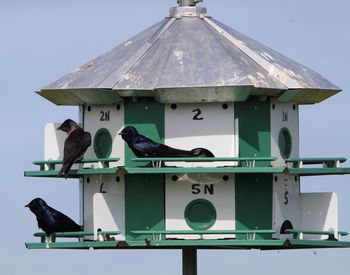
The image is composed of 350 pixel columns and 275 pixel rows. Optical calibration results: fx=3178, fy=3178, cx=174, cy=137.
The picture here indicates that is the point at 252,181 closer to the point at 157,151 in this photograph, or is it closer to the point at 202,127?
the point at 202,127

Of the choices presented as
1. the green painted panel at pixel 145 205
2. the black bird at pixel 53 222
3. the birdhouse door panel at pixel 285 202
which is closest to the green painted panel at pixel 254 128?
the birdhouse door panel at pixel 285 202

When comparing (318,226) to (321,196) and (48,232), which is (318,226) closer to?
(321,196)

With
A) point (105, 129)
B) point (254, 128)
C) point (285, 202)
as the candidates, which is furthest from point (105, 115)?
point (285, 202)

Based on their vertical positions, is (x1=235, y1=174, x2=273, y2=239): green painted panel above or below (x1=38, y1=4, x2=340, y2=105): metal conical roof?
below

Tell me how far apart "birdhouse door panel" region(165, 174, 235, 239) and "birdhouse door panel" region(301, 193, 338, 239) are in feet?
3.73

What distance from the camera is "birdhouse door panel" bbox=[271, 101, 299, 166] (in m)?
33.9

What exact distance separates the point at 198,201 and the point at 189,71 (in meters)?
1.39

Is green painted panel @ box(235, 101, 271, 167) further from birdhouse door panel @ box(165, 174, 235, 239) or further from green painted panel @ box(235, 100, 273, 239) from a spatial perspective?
birdhouse door panel @ box(165, 174, 235, 239)

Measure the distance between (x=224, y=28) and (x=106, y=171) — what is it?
2343mm

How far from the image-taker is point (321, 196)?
34.2 m

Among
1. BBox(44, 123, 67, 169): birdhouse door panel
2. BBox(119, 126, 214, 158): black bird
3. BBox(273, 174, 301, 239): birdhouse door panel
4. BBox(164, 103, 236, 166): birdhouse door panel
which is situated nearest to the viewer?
BBox(119, 126, 214, 158): black bird
